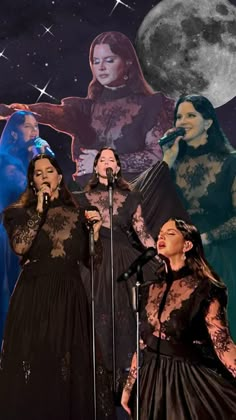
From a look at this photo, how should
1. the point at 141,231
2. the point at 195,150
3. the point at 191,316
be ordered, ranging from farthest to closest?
the point at 195,150 < the point at 141,231 < the point at 191,316

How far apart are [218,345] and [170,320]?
272 mm

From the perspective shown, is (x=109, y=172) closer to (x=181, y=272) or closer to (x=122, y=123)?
(x=122, y=123)

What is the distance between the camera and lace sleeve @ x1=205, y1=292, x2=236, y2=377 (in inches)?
152

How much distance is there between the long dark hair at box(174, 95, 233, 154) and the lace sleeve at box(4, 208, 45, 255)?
4.83 feet

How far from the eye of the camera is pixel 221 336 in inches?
153

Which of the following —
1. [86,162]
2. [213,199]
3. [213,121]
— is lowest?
[213,199]

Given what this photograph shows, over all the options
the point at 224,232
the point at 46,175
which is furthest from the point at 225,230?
the point at 46,175

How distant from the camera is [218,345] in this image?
153 inches

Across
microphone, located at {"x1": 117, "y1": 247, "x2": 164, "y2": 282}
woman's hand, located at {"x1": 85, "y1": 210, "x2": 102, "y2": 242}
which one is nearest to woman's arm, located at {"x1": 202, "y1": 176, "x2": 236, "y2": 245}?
woman's hand, located at {"x1": 85, "y1": 210, "x2": 102, "y2": 242}

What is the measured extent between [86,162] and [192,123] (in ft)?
2.56

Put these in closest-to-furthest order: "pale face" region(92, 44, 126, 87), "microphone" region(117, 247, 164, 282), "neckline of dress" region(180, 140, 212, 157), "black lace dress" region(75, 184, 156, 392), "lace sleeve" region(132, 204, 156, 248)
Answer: "microphone" region(117, 247, 164, 282) < "black lace dress" region(75, 184, 156, 392) < "lace sleeve" region(132, 204, 156, 248) < "neckline of dress" region(180, 140, 212, 157) < "pale face" region(92, 44, 126, 87)

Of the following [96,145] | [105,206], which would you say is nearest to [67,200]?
[105,206]

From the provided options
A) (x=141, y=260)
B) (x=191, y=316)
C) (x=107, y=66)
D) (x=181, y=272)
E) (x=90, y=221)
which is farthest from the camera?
(x=107, y=66)

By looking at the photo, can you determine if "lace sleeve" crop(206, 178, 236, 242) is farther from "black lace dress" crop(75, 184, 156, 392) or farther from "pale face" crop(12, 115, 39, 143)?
"pale face" crop(12, 115, 39, 143)
